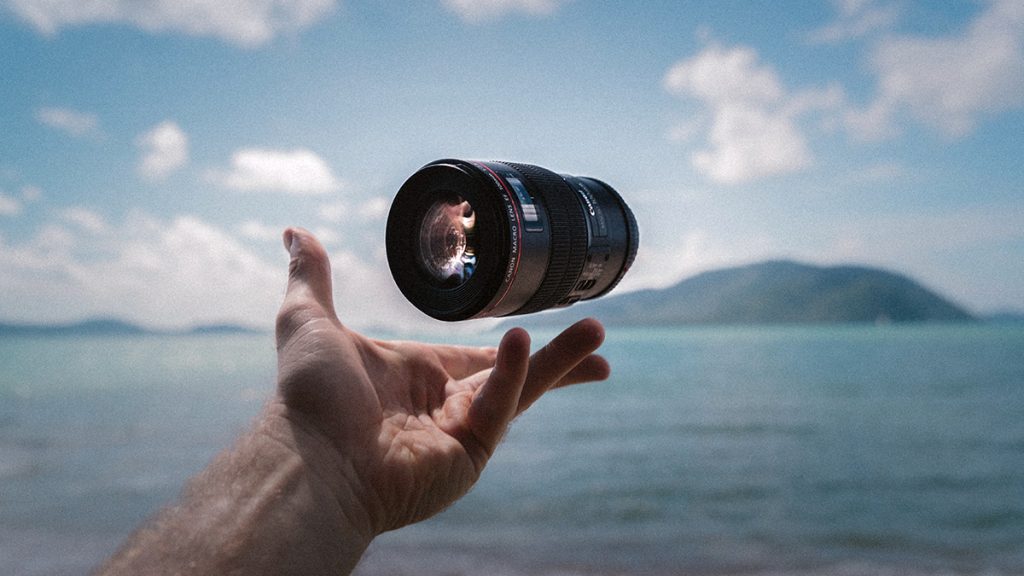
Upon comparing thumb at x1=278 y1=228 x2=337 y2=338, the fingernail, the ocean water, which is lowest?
the ocean water

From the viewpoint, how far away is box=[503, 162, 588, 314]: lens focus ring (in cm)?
175

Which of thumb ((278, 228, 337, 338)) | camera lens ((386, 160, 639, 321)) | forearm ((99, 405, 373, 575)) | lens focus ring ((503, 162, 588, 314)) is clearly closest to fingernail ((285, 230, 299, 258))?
thumb ((278, 228, 337, 338))

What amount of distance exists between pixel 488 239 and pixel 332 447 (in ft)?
1.80

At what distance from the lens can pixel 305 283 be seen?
184cm

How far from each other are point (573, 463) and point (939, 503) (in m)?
4.12

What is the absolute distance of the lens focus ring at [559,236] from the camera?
1751 mm

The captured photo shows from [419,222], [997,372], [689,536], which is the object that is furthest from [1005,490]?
[997,372]

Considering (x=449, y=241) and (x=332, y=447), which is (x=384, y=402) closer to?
(x=332, y=447)

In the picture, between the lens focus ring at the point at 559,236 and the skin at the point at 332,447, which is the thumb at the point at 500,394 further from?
the lens focus ring at the point at 559,236

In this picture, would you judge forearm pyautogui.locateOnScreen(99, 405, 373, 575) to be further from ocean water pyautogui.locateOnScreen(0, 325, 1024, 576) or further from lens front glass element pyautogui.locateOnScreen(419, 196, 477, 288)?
lens front glass element pyautogui.locateOnScreen(419, 196, 477, 288)

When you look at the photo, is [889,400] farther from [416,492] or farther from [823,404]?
[416,492]

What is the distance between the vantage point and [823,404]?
1581 centimetres

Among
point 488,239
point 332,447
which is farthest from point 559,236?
point 332,447

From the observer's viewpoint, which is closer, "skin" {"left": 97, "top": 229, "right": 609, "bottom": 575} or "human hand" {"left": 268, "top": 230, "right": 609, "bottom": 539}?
"skin" {"left": 97, "top": 229, "right": 609, "bottom": 575}
